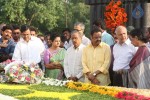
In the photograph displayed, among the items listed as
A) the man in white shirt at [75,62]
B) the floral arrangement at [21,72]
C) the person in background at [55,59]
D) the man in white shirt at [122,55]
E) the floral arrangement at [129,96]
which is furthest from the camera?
the person in background at [55,59]

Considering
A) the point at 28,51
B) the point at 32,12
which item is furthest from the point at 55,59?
the point at 32,12

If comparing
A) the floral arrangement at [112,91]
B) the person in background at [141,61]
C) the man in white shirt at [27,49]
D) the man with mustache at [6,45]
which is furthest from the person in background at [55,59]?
the person in background at [141,61]

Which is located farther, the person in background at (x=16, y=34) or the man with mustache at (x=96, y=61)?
the person in background at (x=16, y=34)

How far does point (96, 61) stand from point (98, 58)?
7 cm

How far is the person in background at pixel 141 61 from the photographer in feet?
24.8

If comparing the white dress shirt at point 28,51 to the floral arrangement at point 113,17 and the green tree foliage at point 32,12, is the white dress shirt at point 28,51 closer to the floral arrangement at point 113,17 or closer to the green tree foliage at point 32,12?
the floral arrangement at point 113,17

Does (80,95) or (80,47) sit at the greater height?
(80,47)

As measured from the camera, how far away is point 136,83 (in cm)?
768

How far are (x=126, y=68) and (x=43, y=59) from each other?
6.45 feet

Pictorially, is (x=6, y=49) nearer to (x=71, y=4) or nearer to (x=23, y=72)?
(x=23, y=72)

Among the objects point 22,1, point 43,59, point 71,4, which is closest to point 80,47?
point 43,59

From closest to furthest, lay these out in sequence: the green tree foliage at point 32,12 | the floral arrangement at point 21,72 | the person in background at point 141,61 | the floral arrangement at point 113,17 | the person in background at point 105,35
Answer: the floral arrangement at point 21,72 → the person in background at point 141,61 → the person in background at point 105,35 → the floral arrangement at point 113,17 → the green tree foliage at point 32,12

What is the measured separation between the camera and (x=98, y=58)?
312 inches

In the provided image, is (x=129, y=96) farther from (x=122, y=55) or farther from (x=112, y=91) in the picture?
(x=122, y=55)
